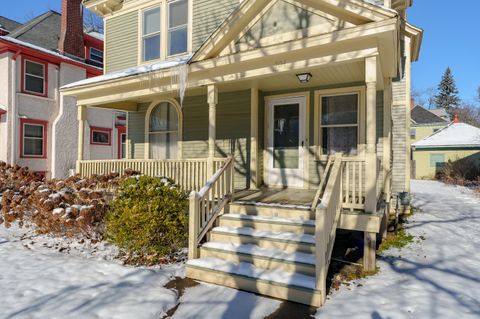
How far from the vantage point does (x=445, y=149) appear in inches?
858

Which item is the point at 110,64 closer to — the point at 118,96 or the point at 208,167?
the point at 118,96

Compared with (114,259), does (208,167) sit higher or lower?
higher

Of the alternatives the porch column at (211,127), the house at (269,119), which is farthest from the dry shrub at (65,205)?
the porch column at (211,127)

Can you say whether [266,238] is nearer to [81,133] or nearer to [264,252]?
[264,252]

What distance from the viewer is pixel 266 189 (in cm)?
741

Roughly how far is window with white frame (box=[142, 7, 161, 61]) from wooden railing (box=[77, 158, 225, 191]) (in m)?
3.49

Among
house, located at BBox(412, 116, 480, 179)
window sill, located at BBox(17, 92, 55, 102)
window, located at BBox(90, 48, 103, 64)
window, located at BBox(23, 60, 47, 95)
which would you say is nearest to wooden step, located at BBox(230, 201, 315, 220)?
window sill, located at BBox(17, 92, 55, 102)

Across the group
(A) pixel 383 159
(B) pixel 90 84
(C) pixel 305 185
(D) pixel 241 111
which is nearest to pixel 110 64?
(B) pixel 90 84

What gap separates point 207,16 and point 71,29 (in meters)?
9.62

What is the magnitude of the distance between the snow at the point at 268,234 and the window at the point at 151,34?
638cm

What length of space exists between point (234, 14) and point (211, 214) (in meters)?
3.71

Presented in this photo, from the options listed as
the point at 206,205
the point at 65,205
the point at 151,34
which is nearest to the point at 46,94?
the point at 151,34

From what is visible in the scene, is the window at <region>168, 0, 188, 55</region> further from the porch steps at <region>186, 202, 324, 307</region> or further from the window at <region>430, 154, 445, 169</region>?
the window at <region>430, 154, 445, 169</region>

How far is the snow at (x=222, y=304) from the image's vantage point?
11.8 ft
